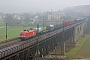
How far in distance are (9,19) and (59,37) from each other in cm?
8549

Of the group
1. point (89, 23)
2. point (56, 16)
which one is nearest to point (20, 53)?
point (89, 23)

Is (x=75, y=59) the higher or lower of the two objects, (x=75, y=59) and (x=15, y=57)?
the lower

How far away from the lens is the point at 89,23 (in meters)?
104

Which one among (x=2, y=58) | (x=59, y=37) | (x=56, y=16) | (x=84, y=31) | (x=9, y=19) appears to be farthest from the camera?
(x=56, y=16)

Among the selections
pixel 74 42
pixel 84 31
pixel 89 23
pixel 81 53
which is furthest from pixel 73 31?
pixel 89 23

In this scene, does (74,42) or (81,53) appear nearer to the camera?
(81,53)

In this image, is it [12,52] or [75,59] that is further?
[75,59]

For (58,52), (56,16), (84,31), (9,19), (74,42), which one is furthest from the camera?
(56,16)

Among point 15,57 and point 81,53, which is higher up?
point 15,57

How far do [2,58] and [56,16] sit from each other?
15200cm

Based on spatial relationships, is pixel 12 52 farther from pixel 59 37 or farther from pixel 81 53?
pixel 81 53

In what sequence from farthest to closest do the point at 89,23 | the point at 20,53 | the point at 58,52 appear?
the point at 89,23 < the point at 58,52 < the point at 20,53

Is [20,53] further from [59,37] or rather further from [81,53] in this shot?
[81,53]

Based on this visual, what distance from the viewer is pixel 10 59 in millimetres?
21219
